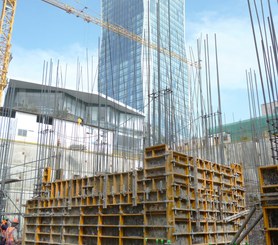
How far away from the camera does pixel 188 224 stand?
8156 millimetres

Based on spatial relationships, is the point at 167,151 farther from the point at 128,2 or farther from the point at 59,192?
the point at 128,2

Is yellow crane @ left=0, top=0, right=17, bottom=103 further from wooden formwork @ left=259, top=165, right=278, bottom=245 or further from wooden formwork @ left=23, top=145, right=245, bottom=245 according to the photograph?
wooden formwork @ left=259, top=165, right=278, bottom=245

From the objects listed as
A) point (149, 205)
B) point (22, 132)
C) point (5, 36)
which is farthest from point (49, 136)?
point (5, 36)

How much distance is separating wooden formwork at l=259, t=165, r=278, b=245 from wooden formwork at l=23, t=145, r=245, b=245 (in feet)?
8.04

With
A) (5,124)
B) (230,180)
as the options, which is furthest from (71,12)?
(230,180)

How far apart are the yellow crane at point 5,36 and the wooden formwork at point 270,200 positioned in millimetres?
25732

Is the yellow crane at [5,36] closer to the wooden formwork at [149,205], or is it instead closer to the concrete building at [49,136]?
the concrete building at [49,136]

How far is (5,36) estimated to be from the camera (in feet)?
93.8

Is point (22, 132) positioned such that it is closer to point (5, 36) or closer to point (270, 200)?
point (5, 36)

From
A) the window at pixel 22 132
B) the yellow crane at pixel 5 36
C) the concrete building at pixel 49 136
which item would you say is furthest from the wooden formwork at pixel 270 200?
the yellow crane at pixel 5 36

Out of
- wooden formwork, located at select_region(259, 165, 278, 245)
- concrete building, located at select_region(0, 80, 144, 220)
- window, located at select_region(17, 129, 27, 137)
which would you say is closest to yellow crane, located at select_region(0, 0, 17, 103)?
concrete building, located at select_region(0, 80, 144, 220)

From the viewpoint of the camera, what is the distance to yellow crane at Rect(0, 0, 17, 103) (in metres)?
27.6

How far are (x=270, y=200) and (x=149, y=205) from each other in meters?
3.33

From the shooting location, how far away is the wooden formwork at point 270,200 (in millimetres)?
5719
